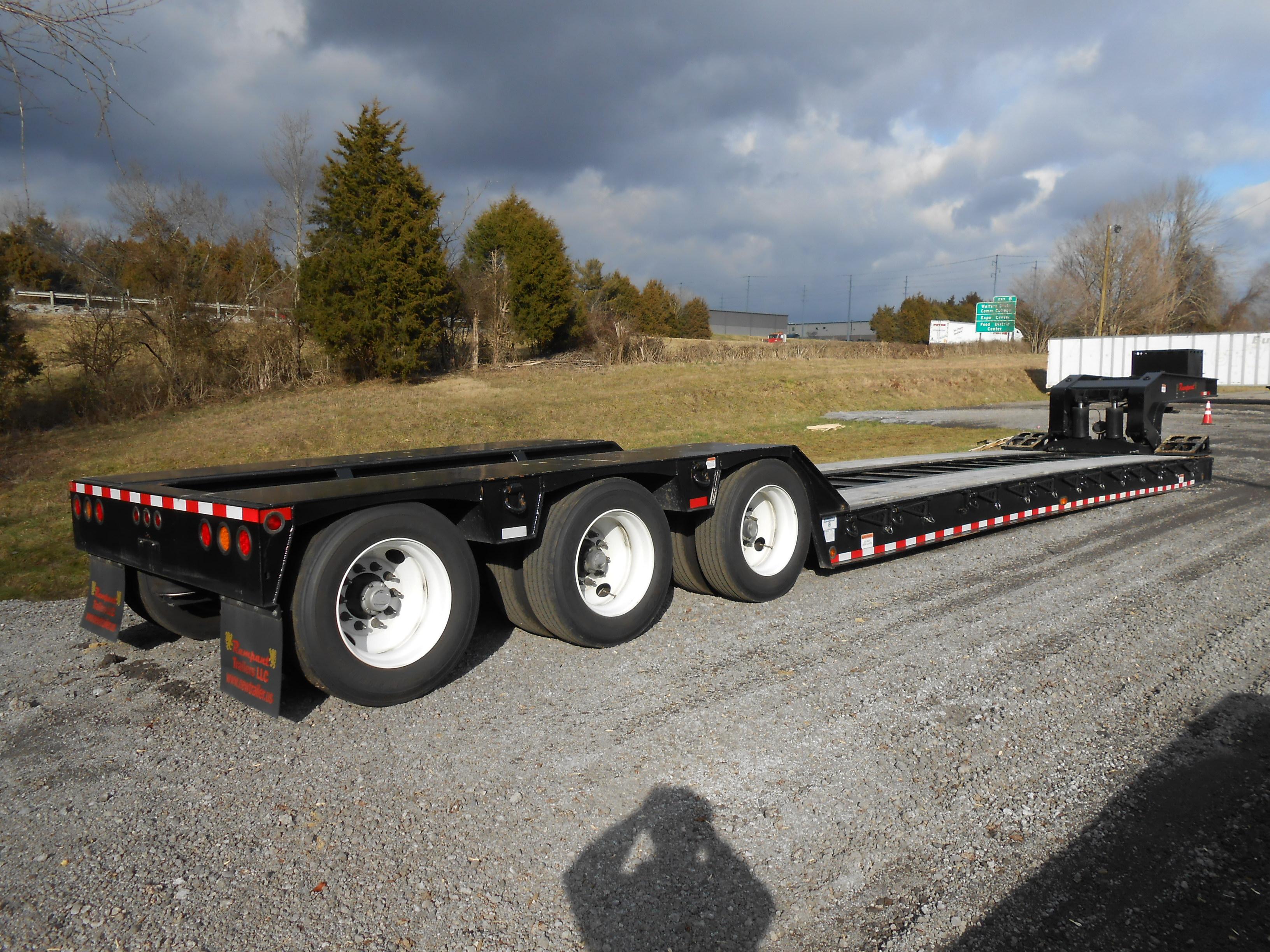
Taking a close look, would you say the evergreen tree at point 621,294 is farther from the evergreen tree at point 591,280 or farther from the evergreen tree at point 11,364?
the evergreen tree at point 11,364

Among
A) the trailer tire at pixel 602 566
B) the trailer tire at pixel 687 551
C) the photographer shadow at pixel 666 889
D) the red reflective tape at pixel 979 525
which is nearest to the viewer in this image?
the photographer shadow at pixel 666 889

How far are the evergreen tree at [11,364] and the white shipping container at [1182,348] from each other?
3145 centimetres

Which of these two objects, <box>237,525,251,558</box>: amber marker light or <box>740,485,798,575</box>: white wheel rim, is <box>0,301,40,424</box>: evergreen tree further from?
<box>740,485,798,575</box>: white wheel rim

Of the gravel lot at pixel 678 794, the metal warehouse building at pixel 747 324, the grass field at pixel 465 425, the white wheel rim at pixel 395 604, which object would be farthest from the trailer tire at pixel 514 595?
the metal warehouse building at pixel 747 324

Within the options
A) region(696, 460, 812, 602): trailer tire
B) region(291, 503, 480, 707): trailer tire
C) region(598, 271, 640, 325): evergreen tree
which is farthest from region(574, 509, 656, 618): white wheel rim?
region(598, 271, 640, 325): evergreen tree

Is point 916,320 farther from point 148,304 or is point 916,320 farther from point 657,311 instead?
point 148,304

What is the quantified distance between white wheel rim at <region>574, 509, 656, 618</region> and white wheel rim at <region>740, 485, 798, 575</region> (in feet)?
3.27

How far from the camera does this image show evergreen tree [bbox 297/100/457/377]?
→ 2450cm

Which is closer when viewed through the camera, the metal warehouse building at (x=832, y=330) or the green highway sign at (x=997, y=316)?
the green highway sign at (x=997, y=316)

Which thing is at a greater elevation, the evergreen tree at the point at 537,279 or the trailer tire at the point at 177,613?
the evergreen tree at the point at 537,279

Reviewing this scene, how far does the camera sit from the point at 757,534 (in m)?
5.98

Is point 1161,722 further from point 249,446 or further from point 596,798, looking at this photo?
point 249,446

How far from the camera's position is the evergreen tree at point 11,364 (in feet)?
52.0

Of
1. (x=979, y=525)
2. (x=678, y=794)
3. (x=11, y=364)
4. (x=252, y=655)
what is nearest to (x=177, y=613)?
(x=252, y=655)
